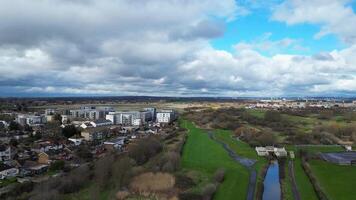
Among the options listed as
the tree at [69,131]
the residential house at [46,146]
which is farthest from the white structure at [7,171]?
the tree at [69,131]

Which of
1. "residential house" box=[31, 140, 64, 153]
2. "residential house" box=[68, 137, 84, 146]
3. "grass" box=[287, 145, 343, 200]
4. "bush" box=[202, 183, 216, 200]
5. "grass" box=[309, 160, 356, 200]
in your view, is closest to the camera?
"bush" box=[202, 183, 216, 200]

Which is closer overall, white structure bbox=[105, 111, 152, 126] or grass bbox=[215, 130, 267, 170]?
grass bbox=[215, 130, 267, 170]

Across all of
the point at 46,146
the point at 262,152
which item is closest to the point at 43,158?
the point at 46,146

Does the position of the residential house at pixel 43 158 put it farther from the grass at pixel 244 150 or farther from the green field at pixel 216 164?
the grass at pixel 244 150

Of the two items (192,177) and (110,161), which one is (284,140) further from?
(110,161)

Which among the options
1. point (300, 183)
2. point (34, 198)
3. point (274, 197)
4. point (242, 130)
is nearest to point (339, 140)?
point (242, 130)

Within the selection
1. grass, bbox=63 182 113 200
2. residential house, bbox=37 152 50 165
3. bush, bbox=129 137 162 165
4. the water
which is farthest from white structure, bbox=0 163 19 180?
the water

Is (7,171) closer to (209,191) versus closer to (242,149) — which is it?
(209,191)

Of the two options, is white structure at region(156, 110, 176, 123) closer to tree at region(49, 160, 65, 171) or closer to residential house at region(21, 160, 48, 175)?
residential house at region(21, 160, 48, 175)
